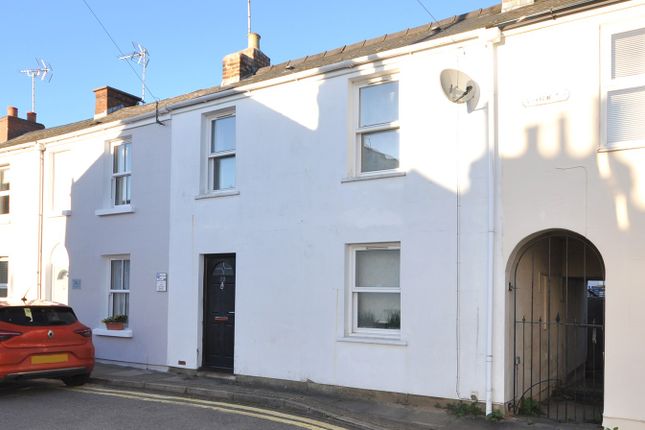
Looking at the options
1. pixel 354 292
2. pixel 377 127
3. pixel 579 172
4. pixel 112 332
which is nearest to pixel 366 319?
pixel 354 292

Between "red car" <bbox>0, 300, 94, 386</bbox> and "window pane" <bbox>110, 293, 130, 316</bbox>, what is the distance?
2.62m

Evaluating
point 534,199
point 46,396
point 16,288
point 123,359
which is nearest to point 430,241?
point 534,199

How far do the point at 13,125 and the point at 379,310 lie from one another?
14.9m

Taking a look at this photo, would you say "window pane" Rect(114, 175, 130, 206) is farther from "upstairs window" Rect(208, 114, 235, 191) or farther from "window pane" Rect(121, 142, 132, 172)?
"upstairs window" Rect(208, 114, 235, 191)

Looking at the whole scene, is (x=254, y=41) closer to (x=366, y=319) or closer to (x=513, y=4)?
(x=513, y=4)

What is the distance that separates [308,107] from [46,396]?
6.45 m

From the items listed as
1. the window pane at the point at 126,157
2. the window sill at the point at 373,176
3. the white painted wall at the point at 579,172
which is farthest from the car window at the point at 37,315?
the white painted wall at the point at 579,172

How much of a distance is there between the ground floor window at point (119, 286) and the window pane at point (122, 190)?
1.28m

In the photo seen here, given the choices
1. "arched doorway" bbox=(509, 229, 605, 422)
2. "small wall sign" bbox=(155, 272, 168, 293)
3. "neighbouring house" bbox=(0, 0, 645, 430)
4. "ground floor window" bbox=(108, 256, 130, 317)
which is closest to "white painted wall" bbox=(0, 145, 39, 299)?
"neighbouring house" bbox=(0, 0, 645, 430)

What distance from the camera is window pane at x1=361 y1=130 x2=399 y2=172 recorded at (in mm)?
9875

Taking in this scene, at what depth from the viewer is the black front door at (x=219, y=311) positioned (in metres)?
11.5

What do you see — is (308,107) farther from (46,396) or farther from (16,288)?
(16,288)

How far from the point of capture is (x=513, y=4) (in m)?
9.91

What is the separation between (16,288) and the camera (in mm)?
15820
